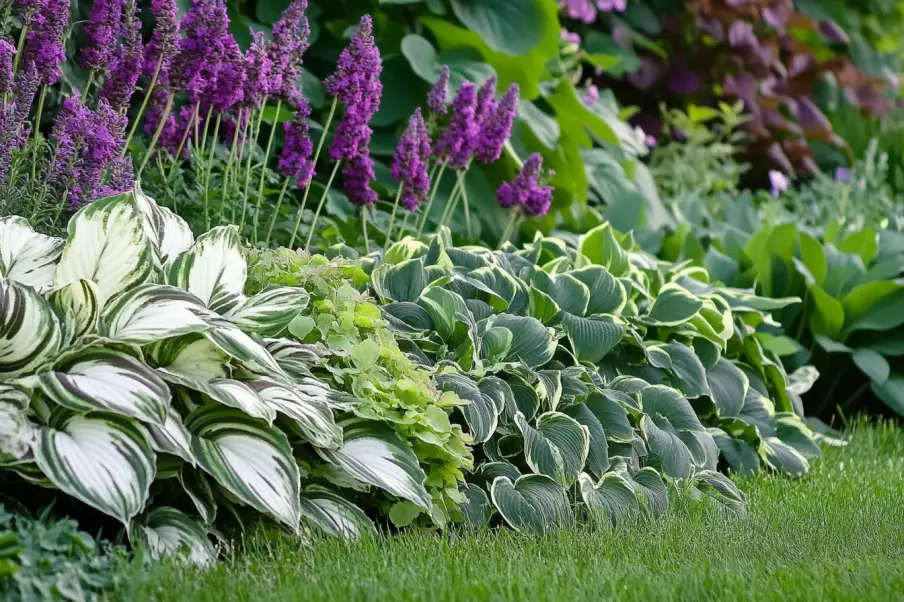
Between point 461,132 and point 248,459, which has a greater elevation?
point 461,132

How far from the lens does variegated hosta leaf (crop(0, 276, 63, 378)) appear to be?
2.02 metres

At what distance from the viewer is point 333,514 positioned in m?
Answer: 2.30

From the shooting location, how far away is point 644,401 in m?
3.12

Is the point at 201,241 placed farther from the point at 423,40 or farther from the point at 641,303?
the point at 423,40

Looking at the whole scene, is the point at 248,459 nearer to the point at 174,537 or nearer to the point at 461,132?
the point at 174,537

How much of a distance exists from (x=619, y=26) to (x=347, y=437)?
14.5ft

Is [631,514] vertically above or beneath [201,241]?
beneath

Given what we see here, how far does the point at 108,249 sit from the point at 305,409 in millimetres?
555

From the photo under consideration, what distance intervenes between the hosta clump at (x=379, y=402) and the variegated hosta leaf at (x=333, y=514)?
1.5 inches

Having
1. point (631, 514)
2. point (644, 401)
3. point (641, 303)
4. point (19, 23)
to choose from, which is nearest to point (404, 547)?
point (631, 514)

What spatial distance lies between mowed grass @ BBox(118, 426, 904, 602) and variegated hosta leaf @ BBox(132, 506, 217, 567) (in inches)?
2.2

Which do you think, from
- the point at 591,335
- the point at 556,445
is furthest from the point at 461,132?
the point at 556,445

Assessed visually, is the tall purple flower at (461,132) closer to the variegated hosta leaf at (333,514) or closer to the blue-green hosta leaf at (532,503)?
the blue-green hosta leaf at (532,503)

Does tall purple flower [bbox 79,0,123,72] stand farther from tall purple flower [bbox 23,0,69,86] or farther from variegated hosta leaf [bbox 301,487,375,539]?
variegated hosta leaf [bbox 301,487,375,539]
